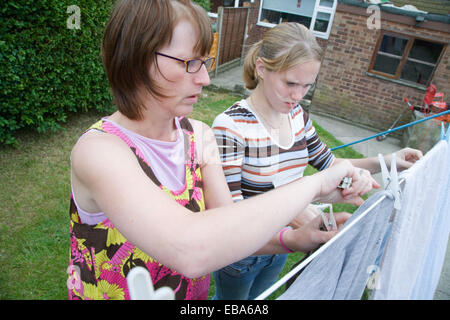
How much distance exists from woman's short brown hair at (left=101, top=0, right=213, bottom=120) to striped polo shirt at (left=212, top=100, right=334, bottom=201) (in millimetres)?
572

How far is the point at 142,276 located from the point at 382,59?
374 inches

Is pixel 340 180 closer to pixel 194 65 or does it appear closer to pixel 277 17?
pixel 194 65

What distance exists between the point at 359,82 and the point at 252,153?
8.12m

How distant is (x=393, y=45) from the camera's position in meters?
8.02

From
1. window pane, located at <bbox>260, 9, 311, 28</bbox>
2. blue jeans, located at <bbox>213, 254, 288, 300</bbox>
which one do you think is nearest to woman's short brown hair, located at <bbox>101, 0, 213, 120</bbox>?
blue jeans, located at <bbox>213, 254, 288, 300</bbox>

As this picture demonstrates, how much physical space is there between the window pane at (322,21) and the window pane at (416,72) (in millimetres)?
4240

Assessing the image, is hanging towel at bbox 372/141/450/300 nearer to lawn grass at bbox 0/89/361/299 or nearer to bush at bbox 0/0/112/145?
lawn grass at bbox 0/89/361/299

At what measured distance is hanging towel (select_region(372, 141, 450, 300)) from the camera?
3.42 feet

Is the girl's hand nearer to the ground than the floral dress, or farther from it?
farther from it

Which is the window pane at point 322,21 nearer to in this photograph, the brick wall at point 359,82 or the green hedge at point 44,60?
the brick wall at point 359,82

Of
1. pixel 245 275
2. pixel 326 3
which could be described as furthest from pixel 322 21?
pixel 245 275

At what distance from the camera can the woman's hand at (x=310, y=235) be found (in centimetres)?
125

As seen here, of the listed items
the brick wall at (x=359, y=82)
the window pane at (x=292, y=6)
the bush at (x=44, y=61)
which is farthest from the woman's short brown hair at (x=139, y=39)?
the window pane at (x=292, y=6)
